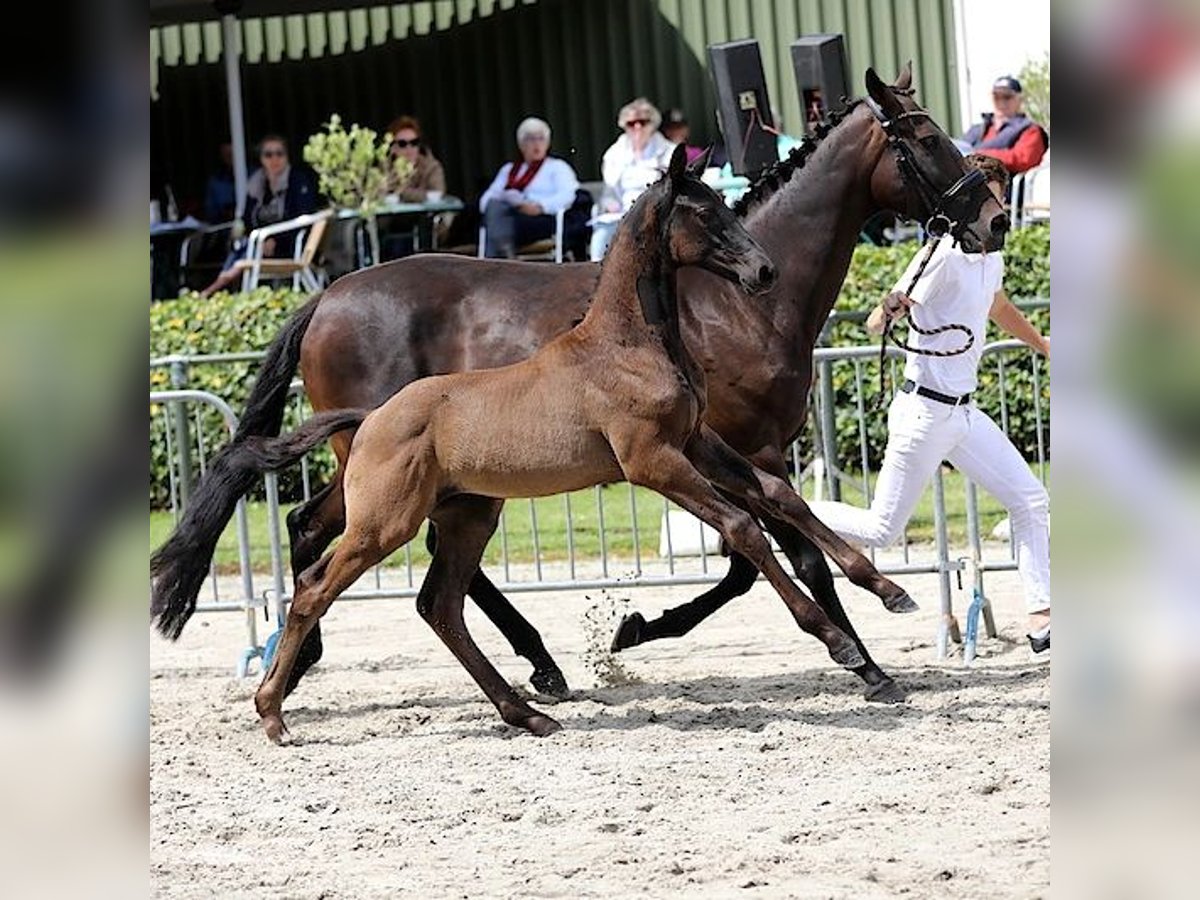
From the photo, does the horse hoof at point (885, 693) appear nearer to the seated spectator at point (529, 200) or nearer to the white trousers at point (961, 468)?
the white trousers at point (961, 468)

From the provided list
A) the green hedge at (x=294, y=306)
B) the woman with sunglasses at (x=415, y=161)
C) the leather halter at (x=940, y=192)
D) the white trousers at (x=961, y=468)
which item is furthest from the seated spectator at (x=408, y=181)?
the white trousers at (x=961, y=468)

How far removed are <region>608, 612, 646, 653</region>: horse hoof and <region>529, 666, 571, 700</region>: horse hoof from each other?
417 mm

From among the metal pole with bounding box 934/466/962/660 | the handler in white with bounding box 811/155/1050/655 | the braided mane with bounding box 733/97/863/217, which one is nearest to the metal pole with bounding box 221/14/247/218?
the metal pole with bounding box 934/466/962/660

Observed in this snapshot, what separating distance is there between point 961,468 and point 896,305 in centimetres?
65

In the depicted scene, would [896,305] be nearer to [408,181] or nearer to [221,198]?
[408,181]

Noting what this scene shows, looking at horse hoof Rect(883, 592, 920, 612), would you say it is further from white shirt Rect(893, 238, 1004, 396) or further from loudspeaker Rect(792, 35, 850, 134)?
loudspeaker Rect(792, 35, 850, 134)

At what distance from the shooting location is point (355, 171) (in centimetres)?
1598

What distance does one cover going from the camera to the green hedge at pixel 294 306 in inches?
435

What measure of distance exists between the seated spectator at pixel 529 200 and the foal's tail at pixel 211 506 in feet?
30.2
